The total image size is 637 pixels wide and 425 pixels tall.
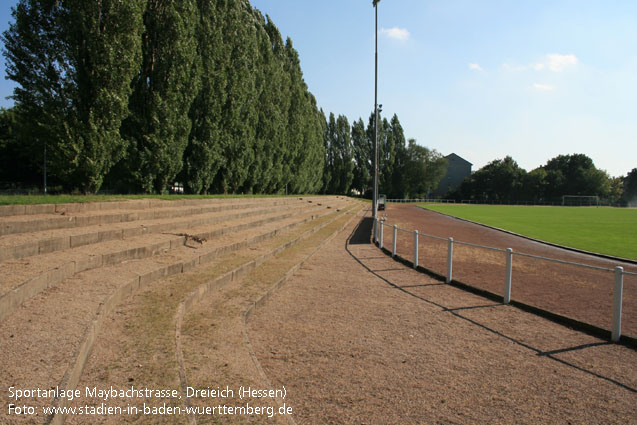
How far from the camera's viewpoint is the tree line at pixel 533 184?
9462 cm

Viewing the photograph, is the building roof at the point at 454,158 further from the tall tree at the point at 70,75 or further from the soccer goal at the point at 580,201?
the tall tree at the point at 70,75

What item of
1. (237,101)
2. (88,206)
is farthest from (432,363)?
(237,101)

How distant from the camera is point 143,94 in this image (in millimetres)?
14688

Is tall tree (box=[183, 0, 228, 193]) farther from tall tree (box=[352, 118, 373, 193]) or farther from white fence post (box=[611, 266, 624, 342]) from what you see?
tall tree (box=[352, 118, 373, 193])

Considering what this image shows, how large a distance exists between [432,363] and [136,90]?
50.5 feet

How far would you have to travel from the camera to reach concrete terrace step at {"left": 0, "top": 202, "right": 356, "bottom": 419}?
9.18ft

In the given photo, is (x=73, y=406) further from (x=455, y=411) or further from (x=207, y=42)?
(x=207, y=42)

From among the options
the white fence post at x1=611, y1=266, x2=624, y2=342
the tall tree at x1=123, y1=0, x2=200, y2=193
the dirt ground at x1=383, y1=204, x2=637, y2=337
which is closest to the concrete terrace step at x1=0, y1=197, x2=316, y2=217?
the tall tree at x1=123, y1=0, x2=200, y2=193

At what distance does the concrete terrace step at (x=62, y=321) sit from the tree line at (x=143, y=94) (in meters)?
7.80

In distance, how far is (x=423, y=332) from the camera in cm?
536

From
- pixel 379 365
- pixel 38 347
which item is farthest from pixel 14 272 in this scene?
pixel 379 365

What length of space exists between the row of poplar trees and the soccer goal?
318ft

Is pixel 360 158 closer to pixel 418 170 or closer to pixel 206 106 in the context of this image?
pixel 418 170

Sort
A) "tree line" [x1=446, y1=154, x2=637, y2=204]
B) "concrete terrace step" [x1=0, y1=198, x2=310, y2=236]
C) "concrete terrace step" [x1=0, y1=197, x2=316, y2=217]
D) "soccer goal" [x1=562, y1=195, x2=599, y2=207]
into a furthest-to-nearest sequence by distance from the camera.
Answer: "tree line" [x1=446, y1=154, x2=637, y2=204] → "soccer goal" [x1=562, y1=195, x2=599, y2=207] → "concrete terrace step" [x1=0, y1=197, x2=316, y2=217] → "concrete terrace step" [x1=0, y1=198, x2=310, y2=236]
